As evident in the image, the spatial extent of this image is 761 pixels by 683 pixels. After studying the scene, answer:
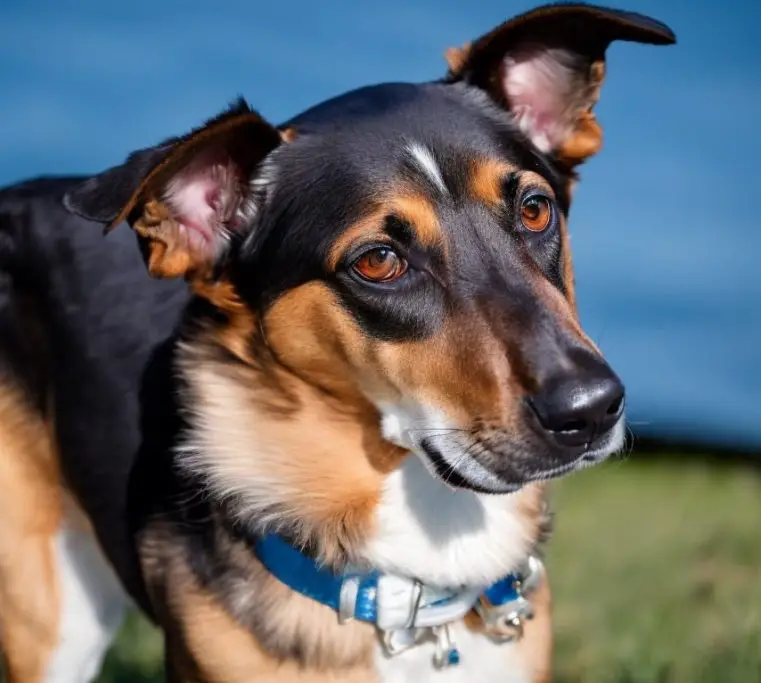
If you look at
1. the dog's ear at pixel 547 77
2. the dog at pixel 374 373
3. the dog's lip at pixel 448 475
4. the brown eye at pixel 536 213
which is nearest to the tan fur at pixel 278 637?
the dog at pixel 374 373

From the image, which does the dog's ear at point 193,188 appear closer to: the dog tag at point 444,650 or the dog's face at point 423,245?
the dog's face at point 423,245

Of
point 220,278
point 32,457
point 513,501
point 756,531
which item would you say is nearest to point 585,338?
point 513,501

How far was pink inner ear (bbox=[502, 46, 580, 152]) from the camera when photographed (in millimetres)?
4426

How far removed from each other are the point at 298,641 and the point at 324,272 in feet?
3.72

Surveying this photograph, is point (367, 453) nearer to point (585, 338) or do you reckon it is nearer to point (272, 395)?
point (272, 395)

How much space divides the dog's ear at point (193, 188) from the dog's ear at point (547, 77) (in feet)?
2.62

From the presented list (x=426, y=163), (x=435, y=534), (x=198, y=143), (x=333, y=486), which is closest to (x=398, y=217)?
(x=426, y=163)

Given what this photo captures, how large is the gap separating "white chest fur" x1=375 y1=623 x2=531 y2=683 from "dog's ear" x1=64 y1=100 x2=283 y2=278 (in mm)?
1374

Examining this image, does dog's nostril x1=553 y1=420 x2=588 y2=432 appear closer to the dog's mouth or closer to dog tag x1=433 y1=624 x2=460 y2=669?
the dog's mouth

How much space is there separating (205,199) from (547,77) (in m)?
1.26

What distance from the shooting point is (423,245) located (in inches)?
148

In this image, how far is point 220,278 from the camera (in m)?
4.14

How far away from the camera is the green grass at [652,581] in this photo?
588 centimetres

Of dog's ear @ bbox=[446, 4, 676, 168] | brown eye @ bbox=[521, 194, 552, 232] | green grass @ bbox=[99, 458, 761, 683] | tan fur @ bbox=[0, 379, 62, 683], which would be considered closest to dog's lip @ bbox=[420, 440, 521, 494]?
brown eye @ bbox=[521, 194, 552, 232]
